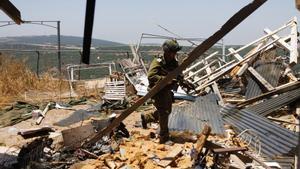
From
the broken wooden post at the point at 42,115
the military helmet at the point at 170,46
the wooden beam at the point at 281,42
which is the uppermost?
the wooden beam at the point at 281,42

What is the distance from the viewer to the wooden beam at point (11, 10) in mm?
4520

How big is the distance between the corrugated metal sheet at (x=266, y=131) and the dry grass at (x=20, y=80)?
7842mm

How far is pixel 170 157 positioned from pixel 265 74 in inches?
210

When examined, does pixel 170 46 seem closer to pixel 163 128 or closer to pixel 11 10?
pixel 163 128

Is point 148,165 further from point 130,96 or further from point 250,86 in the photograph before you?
point 130,96

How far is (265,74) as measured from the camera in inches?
439

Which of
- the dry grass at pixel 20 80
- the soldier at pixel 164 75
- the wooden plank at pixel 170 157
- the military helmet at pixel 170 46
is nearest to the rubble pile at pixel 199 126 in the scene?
the wooden plank at pixel 170 157

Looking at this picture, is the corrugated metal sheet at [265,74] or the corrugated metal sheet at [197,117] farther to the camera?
the corrugated metal sheet at [265,74]

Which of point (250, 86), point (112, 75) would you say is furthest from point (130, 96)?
point (250, 86)

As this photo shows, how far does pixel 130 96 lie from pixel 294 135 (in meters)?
6.80

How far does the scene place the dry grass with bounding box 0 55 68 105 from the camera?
14.4 metres

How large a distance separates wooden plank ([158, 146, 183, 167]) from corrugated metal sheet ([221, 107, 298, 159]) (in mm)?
1348

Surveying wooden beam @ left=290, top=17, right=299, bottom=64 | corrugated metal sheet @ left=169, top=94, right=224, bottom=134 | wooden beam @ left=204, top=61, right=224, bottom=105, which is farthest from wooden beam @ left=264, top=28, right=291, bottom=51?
corrugated metal sheet @ left=169, top=94, right=224, bottom=134

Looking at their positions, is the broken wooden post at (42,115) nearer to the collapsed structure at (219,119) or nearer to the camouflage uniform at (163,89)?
the collapsed structure at (219,119)
